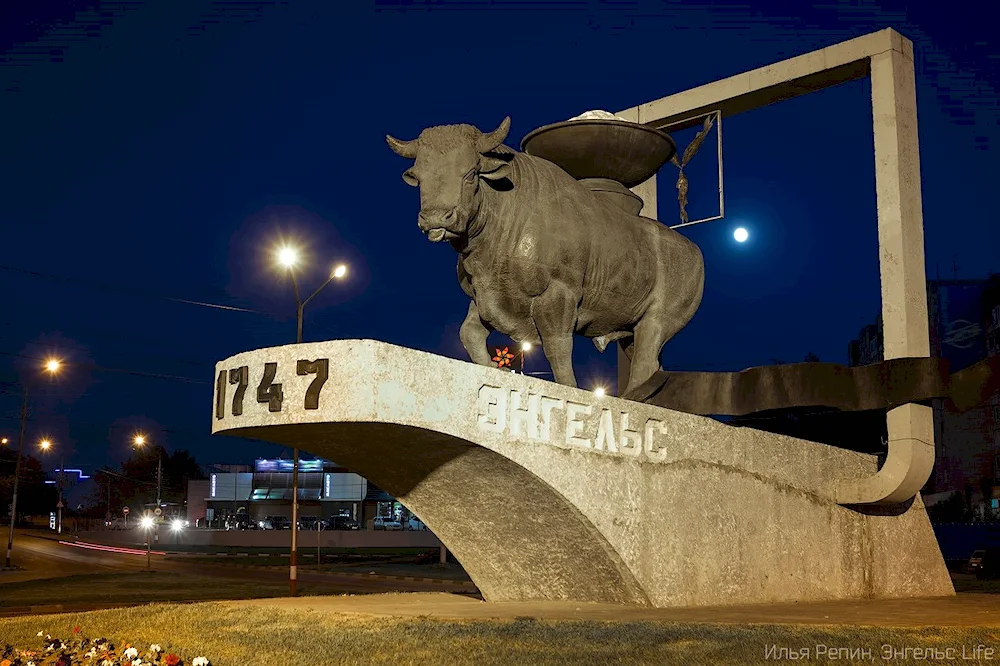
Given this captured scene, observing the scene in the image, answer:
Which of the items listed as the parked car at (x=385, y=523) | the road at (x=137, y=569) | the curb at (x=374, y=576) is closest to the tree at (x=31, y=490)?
the parked car at (x=385, y=523)

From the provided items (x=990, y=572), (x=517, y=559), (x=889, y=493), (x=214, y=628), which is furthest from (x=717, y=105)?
(x=990, y=572)

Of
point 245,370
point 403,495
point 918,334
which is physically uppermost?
point 918,334

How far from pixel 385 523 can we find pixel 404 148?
192ft

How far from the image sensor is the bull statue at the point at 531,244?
450 inches

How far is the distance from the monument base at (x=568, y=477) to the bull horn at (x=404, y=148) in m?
2.67

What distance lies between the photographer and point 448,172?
1137cm

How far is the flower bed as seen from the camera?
8492mm

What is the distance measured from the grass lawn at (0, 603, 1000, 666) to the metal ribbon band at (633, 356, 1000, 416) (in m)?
4.96

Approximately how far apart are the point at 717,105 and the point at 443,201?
284 inches

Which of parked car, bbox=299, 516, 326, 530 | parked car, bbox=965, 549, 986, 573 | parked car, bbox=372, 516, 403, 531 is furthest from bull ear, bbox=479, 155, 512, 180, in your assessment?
parked car, bbox=299, 516, 326, 530

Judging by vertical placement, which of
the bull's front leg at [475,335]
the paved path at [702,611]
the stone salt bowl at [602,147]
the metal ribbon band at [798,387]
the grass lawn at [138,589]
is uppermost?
the stone salt bowl at [602,147]

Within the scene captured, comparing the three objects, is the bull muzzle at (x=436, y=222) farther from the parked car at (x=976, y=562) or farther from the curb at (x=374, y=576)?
the parked car at (x=976, y=562)

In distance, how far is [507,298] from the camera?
12.3 m

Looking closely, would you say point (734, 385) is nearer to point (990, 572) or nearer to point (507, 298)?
point (507, 298)
